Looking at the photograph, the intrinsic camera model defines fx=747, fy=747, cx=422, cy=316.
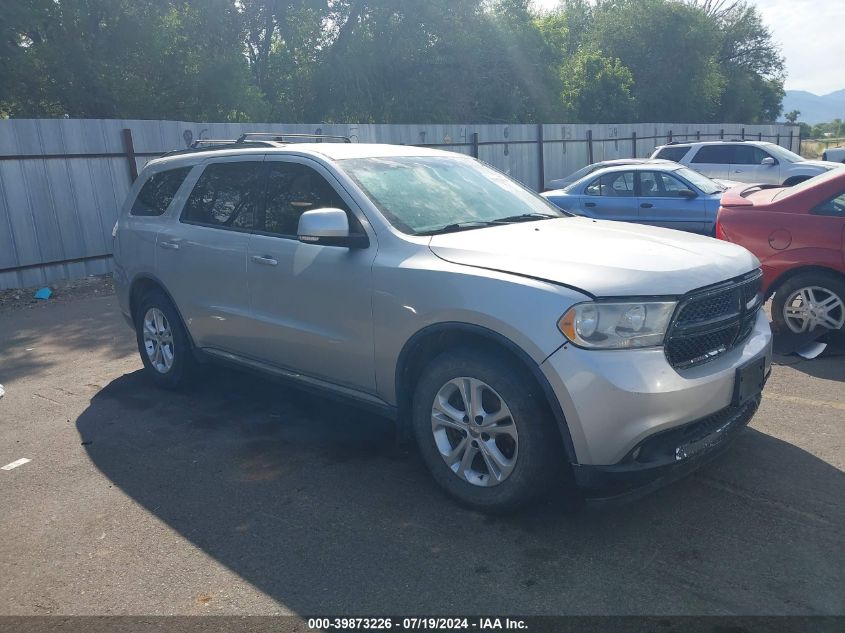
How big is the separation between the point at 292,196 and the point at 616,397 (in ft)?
8.22

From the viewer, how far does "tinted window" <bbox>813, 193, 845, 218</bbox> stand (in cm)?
627

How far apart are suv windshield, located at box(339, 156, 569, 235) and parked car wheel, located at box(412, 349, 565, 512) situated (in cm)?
91

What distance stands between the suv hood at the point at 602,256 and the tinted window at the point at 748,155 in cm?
1342

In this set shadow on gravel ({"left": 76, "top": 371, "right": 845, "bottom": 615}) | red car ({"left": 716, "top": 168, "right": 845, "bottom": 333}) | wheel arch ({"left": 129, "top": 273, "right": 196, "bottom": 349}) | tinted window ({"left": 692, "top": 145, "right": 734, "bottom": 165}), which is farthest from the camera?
tinted window ({"left": 692, "top": 145, "right": 734, "bottom": 165})

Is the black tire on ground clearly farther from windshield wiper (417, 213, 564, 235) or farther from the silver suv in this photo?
windshield wiper (417, 213, 564, 235)

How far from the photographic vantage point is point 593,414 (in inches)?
127

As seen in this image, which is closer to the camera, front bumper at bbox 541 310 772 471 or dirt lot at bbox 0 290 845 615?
dirt lot at bbox 0 290 845 615

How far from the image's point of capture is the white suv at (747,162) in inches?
621

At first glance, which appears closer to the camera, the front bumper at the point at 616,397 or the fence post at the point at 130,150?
the front bumper at the point at 616,397

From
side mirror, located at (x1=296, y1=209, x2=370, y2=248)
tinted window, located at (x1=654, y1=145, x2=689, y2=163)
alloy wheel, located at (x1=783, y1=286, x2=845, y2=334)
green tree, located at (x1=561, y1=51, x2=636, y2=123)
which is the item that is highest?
green tree, located at (x1=561, y1=51, x2=636, y2=123)

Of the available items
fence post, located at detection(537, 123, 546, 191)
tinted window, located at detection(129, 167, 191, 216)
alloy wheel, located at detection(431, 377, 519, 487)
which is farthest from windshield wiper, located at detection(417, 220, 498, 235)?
fence post, located at detection(537, 123, 546, 191)

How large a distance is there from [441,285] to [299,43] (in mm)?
24831

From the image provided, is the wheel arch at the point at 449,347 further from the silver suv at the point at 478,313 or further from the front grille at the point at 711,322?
the front grille at the point at 711,322

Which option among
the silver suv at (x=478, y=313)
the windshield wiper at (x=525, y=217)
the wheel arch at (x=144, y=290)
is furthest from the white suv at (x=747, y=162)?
the wheel arch at (x=144, y=290)
